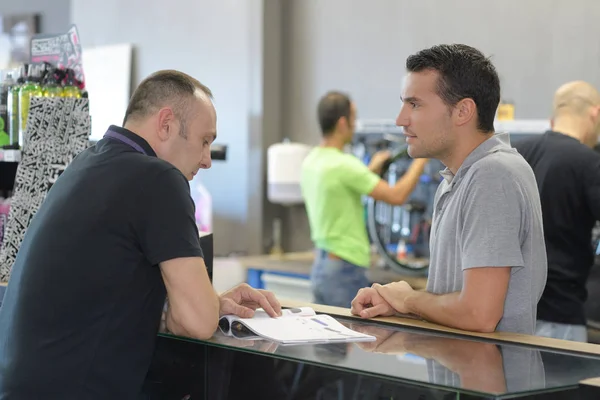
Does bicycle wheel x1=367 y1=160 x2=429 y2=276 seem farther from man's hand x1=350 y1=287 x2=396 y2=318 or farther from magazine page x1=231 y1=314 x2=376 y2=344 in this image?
magazine page x1=231 y1=314 x2=376 y2=344

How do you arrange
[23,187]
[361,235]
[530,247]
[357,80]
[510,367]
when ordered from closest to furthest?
[510,367] < [530,247] < [23,187] < [361,235] < [357,80]

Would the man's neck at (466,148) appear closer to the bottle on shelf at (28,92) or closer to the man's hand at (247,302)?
the man's hand at (247,302)

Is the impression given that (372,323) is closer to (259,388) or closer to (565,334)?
(259,388)

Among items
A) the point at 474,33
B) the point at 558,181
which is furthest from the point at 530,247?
the point at 474,33

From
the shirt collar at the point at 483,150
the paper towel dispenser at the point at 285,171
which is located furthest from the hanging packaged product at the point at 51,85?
the paper towel dispenser at the point at 285,171

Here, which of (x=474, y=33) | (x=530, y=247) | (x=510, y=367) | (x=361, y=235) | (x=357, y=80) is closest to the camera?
(x=510, y=367)

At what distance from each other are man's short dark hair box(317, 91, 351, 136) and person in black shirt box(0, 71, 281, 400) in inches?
113

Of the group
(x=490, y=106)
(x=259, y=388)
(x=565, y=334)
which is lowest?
(x=565, y=334)

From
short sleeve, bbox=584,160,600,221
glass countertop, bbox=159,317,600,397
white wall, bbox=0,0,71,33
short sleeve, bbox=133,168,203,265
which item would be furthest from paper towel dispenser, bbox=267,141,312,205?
short sleeve, bbox=133,168,203,265

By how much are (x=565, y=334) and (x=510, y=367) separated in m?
1.86

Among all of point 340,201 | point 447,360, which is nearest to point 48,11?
point 340,201

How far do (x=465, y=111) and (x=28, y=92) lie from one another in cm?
156

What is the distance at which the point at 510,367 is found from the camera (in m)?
1.85

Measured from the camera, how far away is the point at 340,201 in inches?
194
